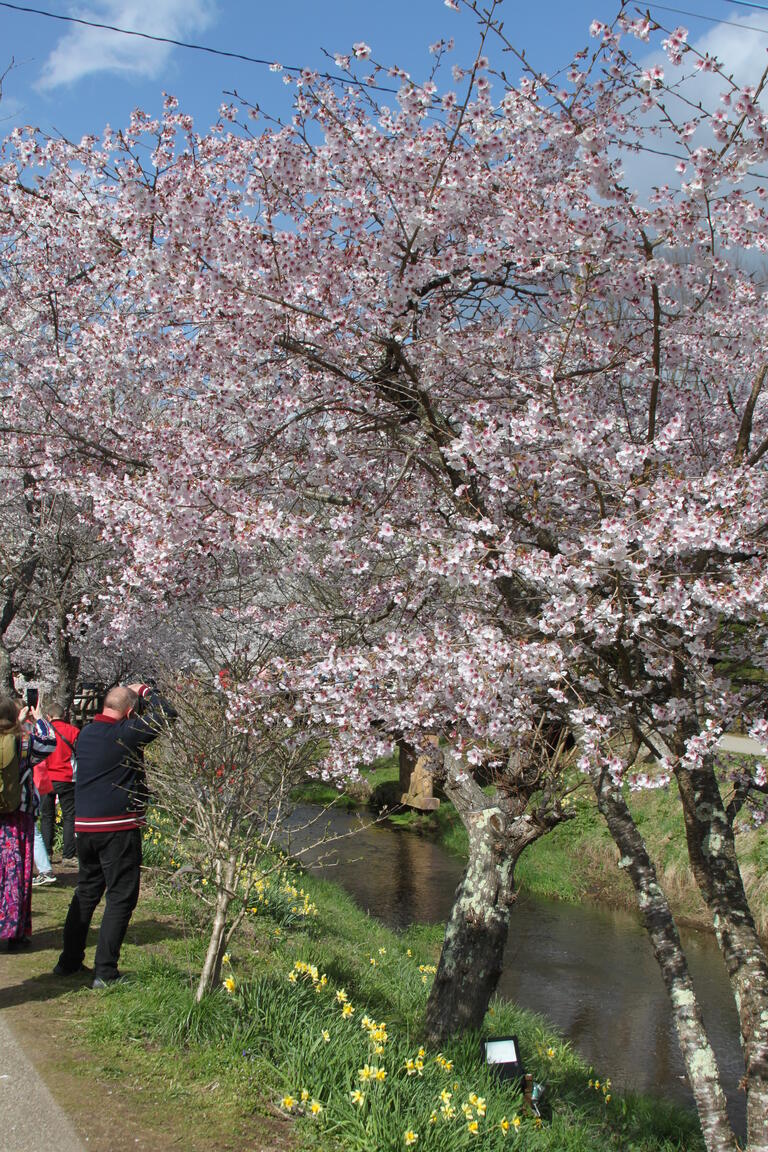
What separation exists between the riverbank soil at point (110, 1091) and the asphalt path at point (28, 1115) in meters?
0.04

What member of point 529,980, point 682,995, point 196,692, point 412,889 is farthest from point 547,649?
point 412,889

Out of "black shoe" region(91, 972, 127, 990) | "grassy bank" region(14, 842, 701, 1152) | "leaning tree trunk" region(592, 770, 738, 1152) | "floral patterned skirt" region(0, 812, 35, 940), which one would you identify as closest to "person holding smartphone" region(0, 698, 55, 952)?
"floral patterned skirt" region(0, 812, 35, 940)

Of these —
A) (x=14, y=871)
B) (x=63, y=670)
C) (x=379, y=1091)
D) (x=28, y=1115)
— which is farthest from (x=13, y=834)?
(x=63, y=670)

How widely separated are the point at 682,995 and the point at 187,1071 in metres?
2.63

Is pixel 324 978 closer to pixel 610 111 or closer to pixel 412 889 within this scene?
pixel 610 111

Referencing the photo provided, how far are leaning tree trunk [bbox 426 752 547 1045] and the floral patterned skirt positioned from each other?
112 inches

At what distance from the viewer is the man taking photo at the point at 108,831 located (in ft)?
16.3

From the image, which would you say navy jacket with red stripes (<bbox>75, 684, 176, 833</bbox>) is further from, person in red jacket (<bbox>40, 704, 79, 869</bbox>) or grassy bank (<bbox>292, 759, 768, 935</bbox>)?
grassy bank (<bbox>292, 759, 768, 935</bbox>)

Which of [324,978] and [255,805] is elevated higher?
[255,805]

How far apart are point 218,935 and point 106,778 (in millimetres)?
1038

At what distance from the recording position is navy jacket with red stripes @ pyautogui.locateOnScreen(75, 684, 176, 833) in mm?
4977

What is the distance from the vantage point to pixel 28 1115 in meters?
3.58

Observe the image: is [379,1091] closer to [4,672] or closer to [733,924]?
[733,924]

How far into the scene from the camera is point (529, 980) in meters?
11.9
